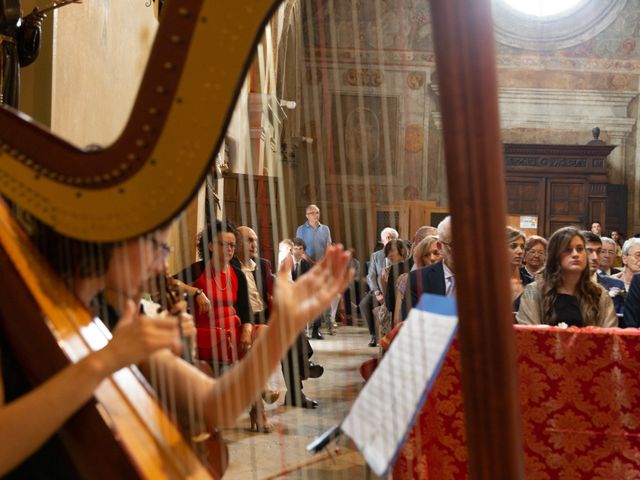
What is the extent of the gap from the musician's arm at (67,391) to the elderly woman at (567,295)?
2.56 m

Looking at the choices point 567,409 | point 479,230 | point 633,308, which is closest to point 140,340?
point 479,230

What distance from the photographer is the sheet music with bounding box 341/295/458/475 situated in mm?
1064

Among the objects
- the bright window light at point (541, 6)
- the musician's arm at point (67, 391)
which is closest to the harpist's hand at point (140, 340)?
the musician's arm at point (67, 391)

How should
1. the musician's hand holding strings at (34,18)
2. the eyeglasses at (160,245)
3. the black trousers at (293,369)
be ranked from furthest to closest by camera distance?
1. the musician's hand holding strings at (34,18)
2. the black trousers at (293,369)
3. the eyeglasses at (160,245)

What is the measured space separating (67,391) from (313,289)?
386mm

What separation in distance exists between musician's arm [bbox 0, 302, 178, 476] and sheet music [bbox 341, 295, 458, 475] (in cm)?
30

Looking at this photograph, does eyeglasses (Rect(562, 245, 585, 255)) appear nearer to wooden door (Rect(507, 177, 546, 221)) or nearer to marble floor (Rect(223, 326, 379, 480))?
marble floor (Rect(223, 326, 379, 480))

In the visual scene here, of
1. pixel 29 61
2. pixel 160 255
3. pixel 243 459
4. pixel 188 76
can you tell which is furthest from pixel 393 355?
pixel 29 61

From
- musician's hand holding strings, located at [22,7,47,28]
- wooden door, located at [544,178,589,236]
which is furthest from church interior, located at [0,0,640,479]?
wooden door, located at [544,178,589,236]

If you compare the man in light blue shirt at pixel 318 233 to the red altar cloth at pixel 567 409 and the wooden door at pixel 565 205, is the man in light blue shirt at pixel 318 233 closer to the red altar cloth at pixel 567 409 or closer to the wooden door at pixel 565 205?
the red altar cloth at pixel 567 409

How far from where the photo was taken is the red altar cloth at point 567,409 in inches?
109

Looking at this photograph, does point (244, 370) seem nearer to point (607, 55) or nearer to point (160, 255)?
point (160, 255)

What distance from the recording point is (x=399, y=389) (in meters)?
1.12

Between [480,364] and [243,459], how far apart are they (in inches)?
122
